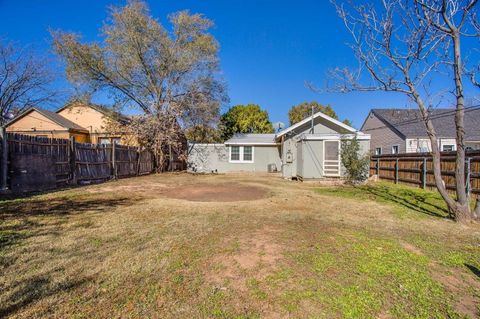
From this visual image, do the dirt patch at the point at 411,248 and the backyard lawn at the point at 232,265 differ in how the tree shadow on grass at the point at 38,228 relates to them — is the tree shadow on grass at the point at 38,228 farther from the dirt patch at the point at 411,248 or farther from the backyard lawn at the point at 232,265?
the dirt patch at the point at 411,248

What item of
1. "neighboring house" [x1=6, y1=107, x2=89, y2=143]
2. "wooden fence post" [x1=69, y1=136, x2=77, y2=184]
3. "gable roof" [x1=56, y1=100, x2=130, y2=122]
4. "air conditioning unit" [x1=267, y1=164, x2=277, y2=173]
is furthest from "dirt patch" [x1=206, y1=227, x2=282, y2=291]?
"neighboring house" [x1=6, y1=107, x2=89, y2=143]

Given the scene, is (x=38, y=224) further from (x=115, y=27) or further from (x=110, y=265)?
(x=115, y=27)

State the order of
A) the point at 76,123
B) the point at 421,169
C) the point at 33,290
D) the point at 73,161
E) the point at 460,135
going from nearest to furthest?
1. the point at 33,290
2. the point at 460,135
3. the point at 73,161
4. the point at 421,169
5. the point at 76,123

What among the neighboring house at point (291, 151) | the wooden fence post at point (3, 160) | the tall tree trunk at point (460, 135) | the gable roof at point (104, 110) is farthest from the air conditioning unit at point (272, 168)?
the wooden fence post at point (3, 160)

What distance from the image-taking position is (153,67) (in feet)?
65.5

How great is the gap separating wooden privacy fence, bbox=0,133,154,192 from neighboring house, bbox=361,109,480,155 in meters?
18.1

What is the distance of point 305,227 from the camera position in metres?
5.36

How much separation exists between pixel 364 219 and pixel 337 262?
122 inches

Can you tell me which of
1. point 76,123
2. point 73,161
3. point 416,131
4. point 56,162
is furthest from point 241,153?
point 76,123

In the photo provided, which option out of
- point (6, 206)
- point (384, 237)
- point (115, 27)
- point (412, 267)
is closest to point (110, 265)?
point (412, 267)

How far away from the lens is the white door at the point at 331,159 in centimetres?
1501

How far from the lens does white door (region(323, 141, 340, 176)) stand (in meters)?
15.0

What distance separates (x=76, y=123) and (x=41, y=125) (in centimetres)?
251

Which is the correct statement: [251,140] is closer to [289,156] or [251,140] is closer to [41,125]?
[289,156]
